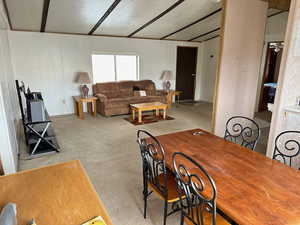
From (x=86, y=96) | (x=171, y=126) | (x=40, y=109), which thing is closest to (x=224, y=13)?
(x=171, y=126)

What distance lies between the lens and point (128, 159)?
10.1 feet

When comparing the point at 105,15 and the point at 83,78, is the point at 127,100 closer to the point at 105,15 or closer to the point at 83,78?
the point at 83,78

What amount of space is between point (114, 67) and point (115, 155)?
3.79 metres

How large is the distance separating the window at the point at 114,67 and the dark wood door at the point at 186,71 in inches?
68.7

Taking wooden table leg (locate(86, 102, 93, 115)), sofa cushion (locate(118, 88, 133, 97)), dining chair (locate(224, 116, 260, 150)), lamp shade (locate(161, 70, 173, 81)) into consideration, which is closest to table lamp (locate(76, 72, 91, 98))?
wooden table leg (locate(86, 102, 93, 115))

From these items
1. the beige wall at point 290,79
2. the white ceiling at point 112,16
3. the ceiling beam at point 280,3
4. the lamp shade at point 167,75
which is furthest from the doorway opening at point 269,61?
the lamp shade at point 167,75

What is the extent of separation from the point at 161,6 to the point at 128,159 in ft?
10.5

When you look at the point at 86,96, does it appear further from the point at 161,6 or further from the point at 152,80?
the point at 161,6

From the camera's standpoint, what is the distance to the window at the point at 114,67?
20.0 ft

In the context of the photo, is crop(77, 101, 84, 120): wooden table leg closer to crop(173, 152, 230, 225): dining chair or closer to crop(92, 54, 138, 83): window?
crop(92, 54, 138, 83): window

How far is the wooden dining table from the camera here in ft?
3.36

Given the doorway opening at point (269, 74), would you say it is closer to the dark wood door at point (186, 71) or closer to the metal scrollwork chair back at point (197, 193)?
the dark wood door at point (186, 71)

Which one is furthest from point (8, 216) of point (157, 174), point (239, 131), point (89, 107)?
point (89, 107)

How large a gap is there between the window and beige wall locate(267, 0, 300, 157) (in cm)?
477
